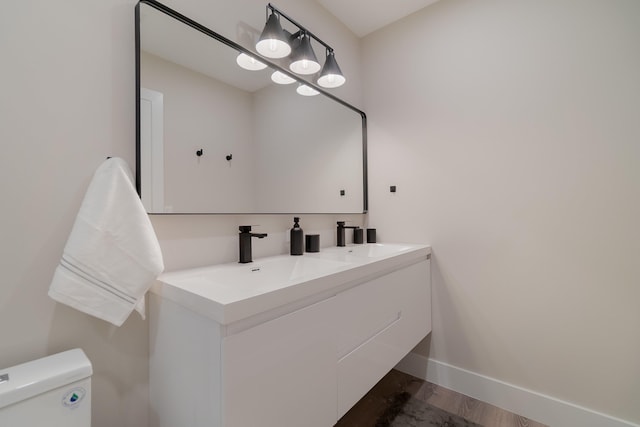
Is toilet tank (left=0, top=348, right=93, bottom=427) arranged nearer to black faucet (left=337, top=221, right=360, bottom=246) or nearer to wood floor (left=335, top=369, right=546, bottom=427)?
wood floor (left=335, top=369, right=546, bottom=427)

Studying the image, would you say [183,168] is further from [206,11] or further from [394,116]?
[394,116]

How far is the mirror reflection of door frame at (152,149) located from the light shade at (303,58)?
2.71ft

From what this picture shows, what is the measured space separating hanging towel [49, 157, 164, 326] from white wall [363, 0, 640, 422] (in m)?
1.64

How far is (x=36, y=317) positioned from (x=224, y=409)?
0.64 metres

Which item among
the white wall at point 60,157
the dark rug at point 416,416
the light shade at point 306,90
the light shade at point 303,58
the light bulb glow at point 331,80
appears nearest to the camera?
the white wall at point 60,157

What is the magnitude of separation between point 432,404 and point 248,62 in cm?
218

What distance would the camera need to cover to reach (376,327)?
1300mm

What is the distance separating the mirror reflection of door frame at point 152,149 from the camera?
1031 millimetres

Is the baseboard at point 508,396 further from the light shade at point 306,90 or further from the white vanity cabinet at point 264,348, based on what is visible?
the light shade at point 306,90

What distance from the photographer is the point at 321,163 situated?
193 centimetres

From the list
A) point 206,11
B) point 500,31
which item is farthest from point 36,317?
point 500,31

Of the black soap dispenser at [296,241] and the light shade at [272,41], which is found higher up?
the light shade at [272,41]

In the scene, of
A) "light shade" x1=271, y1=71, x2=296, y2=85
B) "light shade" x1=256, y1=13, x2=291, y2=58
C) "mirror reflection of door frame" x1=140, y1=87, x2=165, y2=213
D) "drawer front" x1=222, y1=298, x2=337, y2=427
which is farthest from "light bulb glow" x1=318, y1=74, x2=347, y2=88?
"drawer front" x1=222, y1=298, x2=337, y2=427

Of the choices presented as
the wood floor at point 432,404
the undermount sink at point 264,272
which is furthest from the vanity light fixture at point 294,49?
the wood floor at point 432,404
